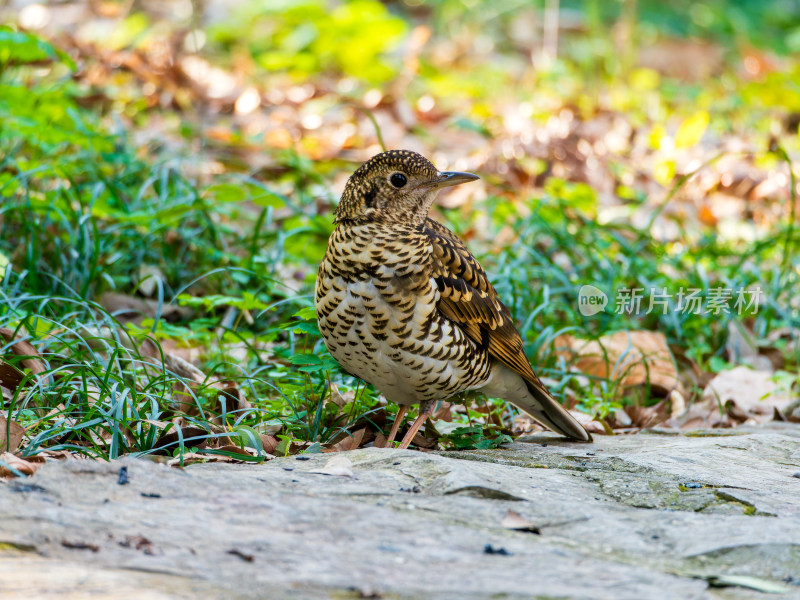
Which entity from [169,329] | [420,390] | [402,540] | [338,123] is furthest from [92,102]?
[402,540]

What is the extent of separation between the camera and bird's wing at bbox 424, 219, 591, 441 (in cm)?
354

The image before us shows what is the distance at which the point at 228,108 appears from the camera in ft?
31.1

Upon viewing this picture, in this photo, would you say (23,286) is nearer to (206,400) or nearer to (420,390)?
(206,400)

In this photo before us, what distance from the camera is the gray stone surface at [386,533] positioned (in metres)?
1.85

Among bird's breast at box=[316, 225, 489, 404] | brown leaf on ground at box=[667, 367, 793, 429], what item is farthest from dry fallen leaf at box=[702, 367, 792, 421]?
bird's breast at box=[316, 225, 489, 404]

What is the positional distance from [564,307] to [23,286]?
310cm

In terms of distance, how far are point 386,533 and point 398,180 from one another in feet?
5.63

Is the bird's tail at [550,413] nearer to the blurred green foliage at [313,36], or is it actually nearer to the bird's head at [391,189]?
the bird's head at [391,189]

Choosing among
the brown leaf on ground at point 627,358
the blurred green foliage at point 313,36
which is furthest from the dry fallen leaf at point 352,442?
the blurred green foliage at point 313,36

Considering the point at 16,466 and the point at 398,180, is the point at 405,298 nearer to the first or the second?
the point at 398,180

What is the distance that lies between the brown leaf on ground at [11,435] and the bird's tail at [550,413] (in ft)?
6.70

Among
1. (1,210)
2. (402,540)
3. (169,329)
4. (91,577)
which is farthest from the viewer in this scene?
(1,210)

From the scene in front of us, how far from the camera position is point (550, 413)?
4.00 m

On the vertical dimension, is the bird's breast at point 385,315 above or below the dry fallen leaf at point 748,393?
above
